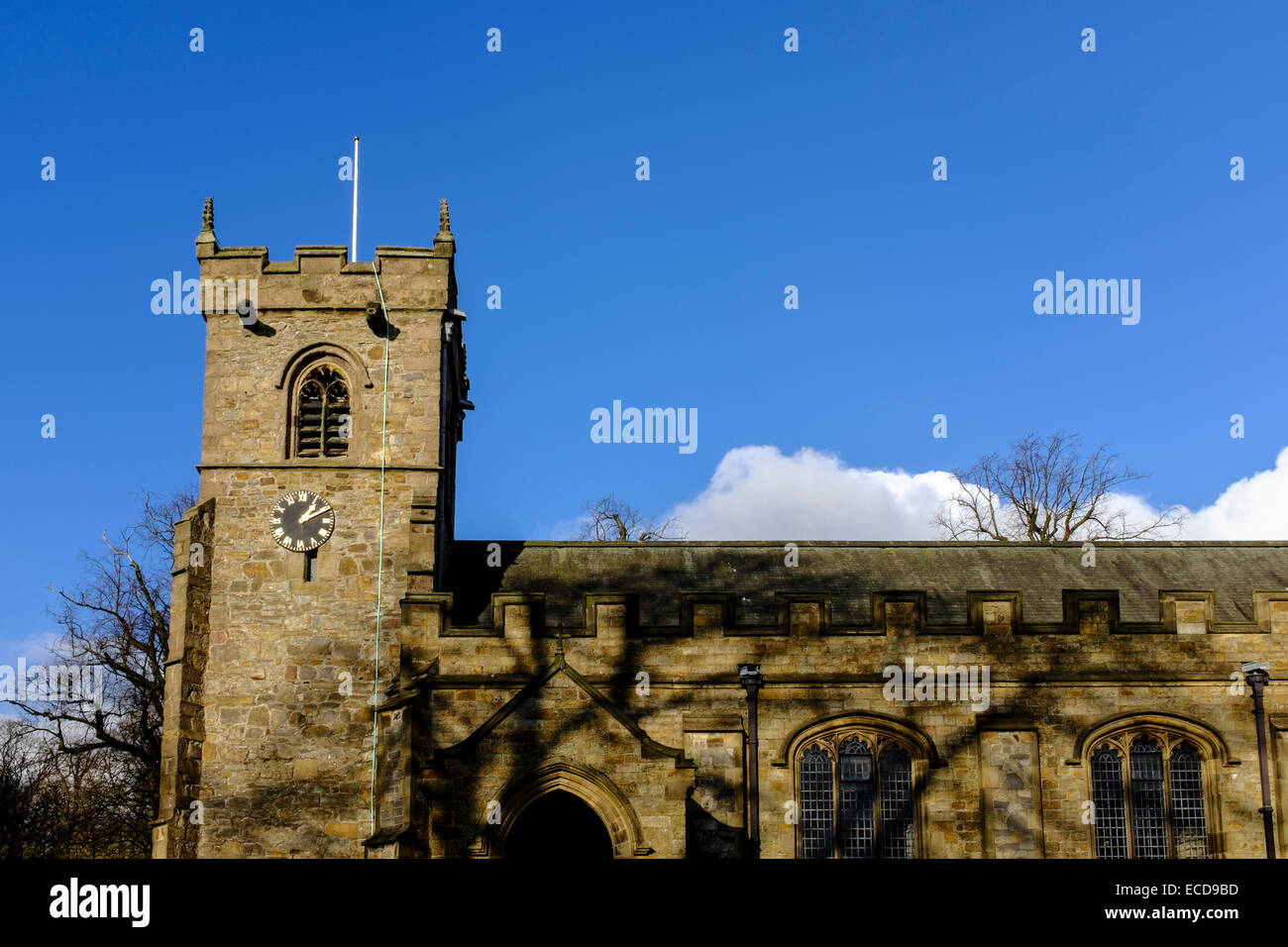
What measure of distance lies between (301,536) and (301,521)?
11.9 inches

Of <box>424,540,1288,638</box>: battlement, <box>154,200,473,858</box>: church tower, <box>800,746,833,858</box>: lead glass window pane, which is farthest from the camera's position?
<box>154,200,473,858</box>: church tower

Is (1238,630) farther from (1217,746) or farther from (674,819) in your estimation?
(674,819)

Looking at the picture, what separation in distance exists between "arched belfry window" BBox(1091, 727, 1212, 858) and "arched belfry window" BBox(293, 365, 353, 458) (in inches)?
602

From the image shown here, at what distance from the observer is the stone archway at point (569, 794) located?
21516 mm

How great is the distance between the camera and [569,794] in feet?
72.8

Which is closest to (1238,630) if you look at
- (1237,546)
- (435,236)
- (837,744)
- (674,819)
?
(1237,546)

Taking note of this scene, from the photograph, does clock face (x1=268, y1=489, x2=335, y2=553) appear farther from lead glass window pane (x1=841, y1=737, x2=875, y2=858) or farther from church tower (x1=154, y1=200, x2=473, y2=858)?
lead glass window pane (x1=841, y1=737, x2=875, y2=858)

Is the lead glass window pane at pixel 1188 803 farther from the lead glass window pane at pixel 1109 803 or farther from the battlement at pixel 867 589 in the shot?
the battlement at pixel 867 589

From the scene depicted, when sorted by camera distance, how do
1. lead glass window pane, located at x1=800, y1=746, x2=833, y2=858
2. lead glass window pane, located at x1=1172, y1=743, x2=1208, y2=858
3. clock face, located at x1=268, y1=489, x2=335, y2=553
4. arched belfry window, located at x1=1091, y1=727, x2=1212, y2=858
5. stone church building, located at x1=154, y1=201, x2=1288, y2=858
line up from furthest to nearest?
1. clock face, located at x1=268, y1=489, x2=335, y2=553
2. lead glass window pane, located at x1=1172, y1=743, x2=1208, y2=858
3. arched belfry window, located at x1=1091, y1=727, x2=1212, y2=858
4. lead glass window pane, located at x1=800, y1=746, x2=833, y2=858
5. stone church building, located at x1=154, y1=201, x2=1288, y2=858

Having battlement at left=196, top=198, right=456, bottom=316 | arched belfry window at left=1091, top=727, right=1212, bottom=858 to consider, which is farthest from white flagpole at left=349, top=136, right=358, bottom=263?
arched belfry window at left=1091, top=727, right=1212, bottom=858

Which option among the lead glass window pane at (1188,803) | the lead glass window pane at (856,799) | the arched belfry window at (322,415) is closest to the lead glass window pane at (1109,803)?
the lead glass window pane at (1188,803)

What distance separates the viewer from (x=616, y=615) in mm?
24453

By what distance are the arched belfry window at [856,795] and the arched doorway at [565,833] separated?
11.9ft

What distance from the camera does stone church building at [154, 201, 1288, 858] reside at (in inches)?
899
